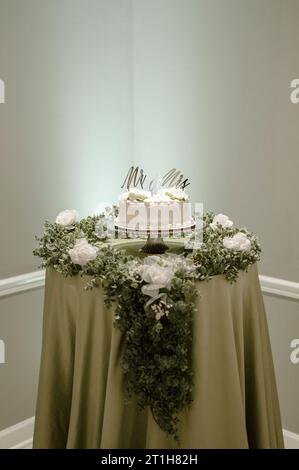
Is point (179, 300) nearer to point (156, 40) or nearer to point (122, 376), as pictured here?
point (122, 376)

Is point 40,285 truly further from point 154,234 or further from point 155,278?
point 155,278

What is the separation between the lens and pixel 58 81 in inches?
106

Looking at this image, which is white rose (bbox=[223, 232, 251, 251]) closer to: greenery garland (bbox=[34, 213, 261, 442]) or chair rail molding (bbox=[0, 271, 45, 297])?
greenery garland (bbox=[34, 213, 261, 442])

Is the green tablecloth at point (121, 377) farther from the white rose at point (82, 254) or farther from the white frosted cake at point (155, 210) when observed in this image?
the white frosted cake at point (155, 210)

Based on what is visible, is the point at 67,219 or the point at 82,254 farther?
the point at 67,219

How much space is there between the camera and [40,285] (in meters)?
2.75

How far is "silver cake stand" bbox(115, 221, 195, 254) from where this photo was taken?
210cm

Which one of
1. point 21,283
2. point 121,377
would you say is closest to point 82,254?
point 121,377

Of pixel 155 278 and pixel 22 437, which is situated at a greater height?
pixel 155 278

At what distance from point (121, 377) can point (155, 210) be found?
2.06 feet

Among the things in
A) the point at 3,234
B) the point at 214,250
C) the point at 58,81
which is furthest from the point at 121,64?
the point at 214,250

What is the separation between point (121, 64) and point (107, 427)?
195cm

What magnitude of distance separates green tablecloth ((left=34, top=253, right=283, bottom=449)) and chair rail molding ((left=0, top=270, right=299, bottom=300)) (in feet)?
1.62
